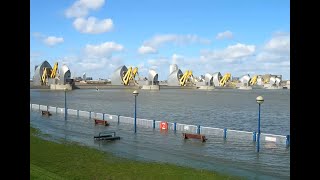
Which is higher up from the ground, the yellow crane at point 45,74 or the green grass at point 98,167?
the yellow crane at point 45,74

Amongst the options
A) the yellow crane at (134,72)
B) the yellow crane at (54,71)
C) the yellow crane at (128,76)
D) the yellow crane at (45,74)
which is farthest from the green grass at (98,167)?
the yellow crane at (134,72)

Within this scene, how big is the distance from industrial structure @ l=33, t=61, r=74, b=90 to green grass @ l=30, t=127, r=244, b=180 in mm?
135180

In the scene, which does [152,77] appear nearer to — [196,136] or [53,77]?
[53,77]

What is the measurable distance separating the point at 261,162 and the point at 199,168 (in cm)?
366

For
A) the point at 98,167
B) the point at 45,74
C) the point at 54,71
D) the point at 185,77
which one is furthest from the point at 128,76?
the point at 98,167

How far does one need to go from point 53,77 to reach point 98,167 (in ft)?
520

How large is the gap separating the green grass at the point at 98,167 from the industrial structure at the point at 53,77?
135 metres

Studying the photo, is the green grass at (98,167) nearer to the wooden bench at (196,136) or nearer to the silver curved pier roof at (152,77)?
the wooden bench at (196,136)

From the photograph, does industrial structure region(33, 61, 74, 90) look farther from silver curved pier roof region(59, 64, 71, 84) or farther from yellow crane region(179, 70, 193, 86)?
yellow crane region(179, 70, 193, 86)

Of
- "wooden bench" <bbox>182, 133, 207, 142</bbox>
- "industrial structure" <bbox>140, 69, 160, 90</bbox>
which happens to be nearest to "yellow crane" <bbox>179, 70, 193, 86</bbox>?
"industrial structure" <bbox>140, 69, 160, 90</bbox>

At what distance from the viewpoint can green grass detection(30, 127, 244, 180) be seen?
12.5 m

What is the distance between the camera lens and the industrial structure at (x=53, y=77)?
152m

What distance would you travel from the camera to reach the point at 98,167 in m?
13.9
